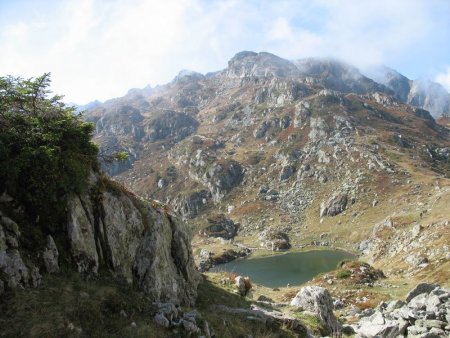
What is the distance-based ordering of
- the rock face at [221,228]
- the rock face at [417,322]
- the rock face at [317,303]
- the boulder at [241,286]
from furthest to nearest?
the rock face at [221,228]
the boulder at [241,286]
the rock face at [317,303]
the rock face at [417,322]

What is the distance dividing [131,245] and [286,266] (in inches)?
3227

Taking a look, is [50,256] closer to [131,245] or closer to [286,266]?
[131,245]

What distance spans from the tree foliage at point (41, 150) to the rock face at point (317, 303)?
15881mm

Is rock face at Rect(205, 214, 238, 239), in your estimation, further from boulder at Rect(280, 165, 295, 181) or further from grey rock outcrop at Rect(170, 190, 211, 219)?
boulder at Rect(280, 165, 295, 181)

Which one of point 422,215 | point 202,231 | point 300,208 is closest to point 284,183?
point 300,208

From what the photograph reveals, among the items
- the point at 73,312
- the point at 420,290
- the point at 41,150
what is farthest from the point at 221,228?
the point at 73,312

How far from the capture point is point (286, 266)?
95.8 meters

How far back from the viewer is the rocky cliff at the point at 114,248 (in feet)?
45.5

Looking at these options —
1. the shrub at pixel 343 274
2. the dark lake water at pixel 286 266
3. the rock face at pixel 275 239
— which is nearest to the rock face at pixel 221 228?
the rock face at pixel 275 239

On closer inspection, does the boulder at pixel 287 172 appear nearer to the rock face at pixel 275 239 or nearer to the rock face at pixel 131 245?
the rock face at pixel 275 239

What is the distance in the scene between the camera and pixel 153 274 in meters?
18.5

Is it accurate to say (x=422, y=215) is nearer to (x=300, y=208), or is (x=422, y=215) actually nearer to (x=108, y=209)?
(x=300, y=208)

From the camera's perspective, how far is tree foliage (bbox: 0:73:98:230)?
51.2 feet

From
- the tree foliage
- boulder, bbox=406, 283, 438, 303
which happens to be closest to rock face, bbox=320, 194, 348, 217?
boulder, bbox=406, 283, 438, 303
